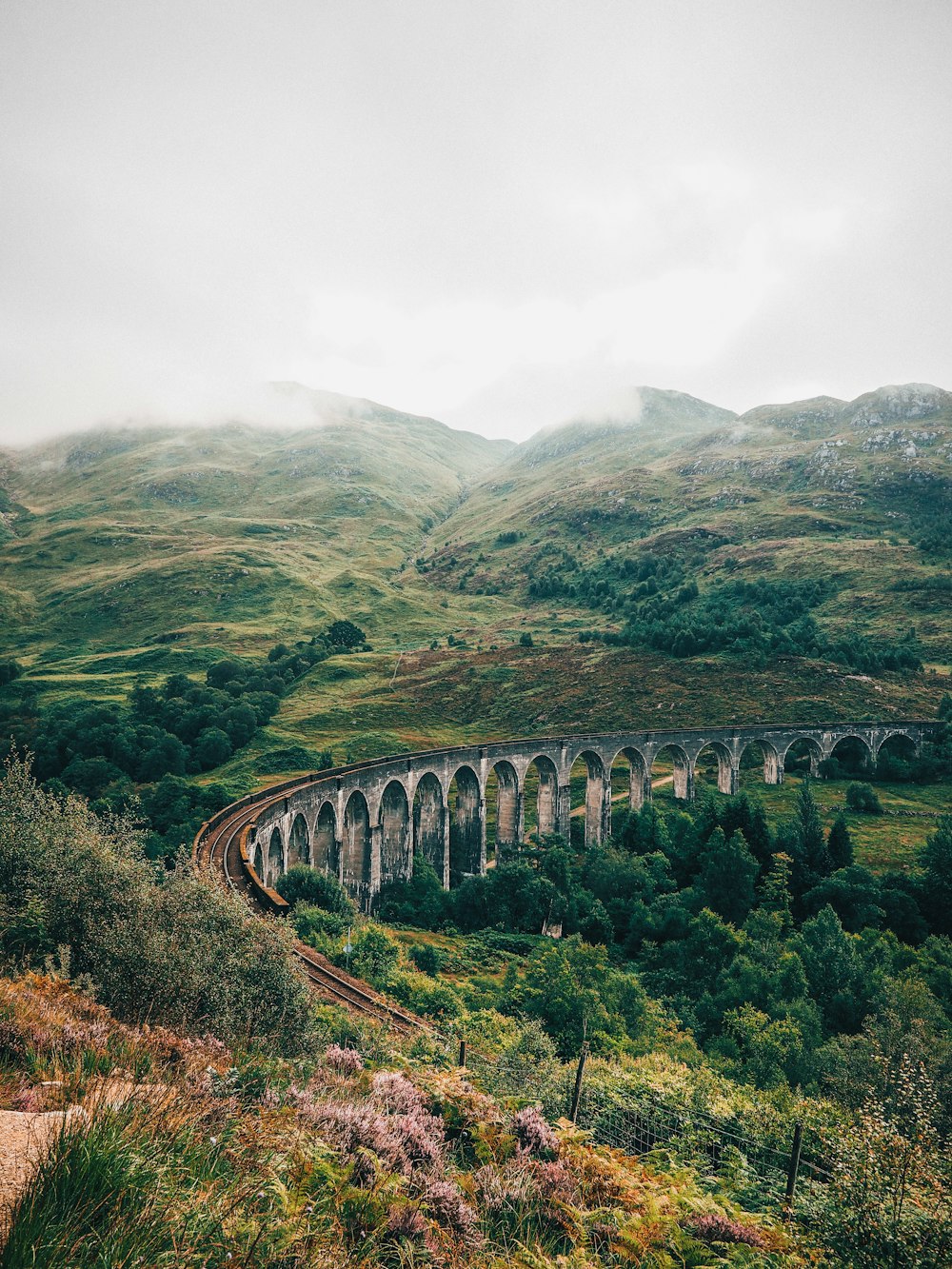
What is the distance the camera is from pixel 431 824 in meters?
63.3

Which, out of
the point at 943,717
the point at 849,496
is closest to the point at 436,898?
A: the point at 943,717

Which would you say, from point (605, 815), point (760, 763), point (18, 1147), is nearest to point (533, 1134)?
point (18, 1147)

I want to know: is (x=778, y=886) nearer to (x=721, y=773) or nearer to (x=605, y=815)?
(x=605, y=815)

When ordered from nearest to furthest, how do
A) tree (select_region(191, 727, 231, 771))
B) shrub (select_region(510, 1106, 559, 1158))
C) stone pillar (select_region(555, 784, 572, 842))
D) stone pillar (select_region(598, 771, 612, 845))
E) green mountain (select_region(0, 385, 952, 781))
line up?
shrub (select_region(510, 1106, 559, 1158))
stone pillar (select_region(555, 784, 572, 842))
stone pillar (select_region(598, 771, 612, 845))
tree (select_region(191, 727, 231, 771))
green mountain (select_region(0, 385, 952, 781))

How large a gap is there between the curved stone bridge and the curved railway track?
1.06 metres

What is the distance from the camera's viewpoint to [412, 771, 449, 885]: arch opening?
62562mm

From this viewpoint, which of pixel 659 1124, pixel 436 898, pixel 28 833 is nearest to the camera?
pixel 659 1124

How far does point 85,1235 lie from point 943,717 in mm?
104138

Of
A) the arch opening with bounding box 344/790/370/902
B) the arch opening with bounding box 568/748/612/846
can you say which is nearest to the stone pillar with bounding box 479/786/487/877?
the arch opening with bounding box 568/748/612/846

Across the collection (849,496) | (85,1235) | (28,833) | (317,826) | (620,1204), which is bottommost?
(317,826)

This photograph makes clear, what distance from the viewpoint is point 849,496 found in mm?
186500

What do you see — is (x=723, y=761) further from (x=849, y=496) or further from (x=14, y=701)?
(x=849, y=496)

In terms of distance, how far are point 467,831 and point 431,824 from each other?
4933 millimetres

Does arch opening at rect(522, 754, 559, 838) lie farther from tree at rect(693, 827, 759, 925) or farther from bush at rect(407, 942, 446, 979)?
bush at rect(407, 942, 446, 979)
